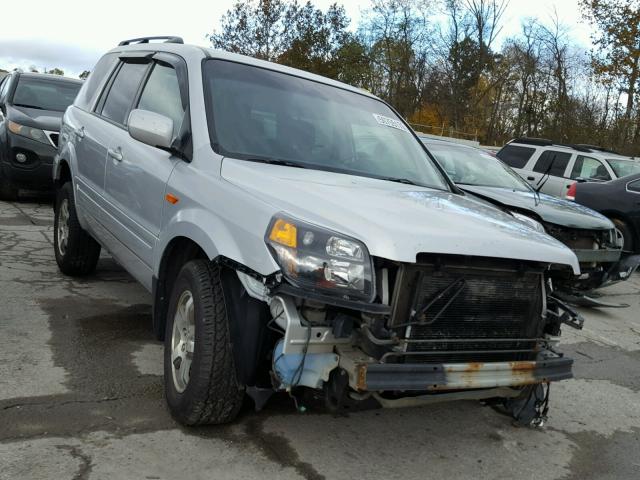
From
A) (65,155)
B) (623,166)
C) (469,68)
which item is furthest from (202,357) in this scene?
(469,68)

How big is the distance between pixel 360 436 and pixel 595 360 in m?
2.77

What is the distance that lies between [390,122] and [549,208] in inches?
117

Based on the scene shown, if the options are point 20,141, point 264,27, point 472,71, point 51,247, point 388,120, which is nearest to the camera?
point 388,120

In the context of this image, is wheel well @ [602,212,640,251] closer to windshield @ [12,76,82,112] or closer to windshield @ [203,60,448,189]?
windshield @ [203,60,448,189]

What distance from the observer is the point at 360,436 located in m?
3.31

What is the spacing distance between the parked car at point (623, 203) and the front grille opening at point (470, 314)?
6.96 metres

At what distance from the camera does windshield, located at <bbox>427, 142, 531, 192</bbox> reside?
7.64 m

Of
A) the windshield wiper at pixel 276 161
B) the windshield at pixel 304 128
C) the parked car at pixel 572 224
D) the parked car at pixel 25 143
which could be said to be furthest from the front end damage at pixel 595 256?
the parked car at pixel 25 143

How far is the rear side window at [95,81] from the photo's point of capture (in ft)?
17.3

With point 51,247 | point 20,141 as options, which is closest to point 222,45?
point 20,141

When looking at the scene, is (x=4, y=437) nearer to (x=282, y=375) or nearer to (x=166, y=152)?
(x=282, y=375)

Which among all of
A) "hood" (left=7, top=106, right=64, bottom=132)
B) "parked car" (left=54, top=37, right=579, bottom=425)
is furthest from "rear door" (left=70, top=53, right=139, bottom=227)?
"hood" (left=7, top=106, right=64, bottom=132)

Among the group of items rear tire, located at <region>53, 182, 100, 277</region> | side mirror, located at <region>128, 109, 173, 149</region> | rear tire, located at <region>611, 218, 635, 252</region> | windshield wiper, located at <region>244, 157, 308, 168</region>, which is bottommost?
rear tire, located at <region>53, 182, 100, 277</region>

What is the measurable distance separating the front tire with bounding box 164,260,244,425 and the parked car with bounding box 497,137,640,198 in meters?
9.90
